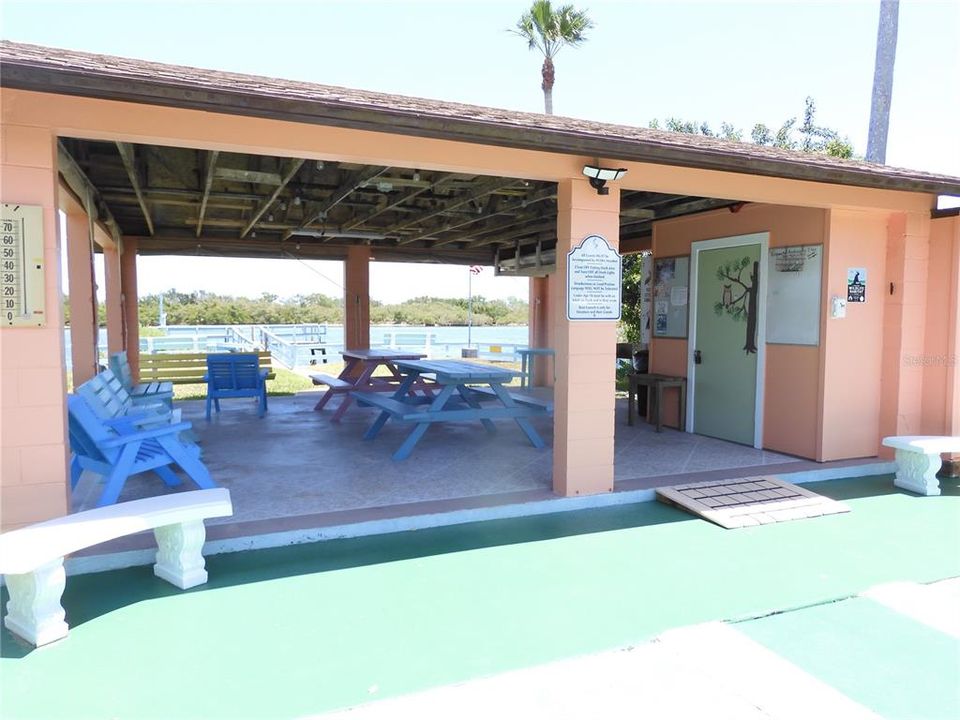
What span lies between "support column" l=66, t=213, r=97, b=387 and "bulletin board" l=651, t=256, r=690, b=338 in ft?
21.9

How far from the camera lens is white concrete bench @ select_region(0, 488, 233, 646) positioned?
110 inches

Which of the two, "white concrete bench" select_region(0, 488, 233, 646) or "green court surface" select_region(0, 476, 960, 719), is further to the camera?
"white concrete bench" select_region(0, 488, 233, 646)

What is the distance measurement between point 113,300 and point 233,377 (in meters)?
2.54

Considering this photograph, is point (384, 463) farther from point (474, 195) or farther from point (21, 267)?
point (21, 267)

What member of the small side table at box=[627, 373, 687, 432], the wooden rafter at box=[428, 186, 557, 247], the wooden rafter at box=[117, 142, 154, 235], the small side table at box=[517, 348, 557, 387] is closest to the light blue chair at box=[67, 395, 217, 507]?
the wooden rafter at box=[117, 142, 154, 235]

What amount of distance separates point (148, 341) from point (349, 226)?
26.7 ft

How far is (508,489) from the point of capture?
16.7 feet

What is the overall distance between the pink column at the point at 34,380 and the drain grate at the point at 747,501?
4188mm

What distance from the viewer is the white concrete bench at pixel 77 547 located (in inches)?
110

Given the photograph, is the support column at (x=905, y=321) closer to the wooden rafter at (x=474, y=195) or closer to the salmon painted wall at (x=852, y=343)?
the salmon painted wall at (x=852, y=343)

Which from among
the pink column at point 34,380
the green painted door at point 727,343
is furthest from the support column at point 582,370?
the pink column at point 34,380

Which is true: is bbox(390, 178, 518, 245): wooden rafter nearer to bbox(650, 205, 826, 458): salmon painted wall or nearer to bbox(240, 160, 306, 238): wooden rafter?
bbox(240, 160, 306, 238): wooden rafter

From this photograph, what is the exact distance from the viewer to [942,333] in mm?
6145

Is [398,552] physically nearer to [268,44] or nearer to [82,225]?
[82,225]
